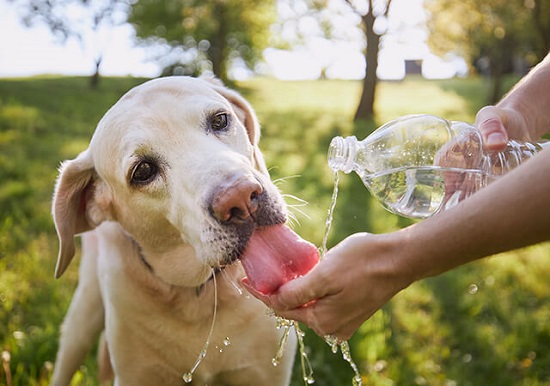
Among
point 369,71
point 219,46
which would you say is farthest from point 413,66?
point 369,71

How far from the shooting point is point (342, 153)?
226cm

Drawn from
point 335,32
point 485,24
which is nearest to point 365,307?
point 485,24

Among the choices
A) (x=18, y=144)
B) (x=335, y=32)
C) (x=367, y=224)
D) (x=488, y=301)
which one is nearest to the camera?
(x=488, y=301)

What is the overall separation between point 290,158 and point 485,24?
41.7 feet

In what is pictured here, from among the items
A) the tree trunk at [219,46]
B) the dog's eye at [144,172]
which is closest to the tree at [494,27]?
the tree trunk at [219,46]

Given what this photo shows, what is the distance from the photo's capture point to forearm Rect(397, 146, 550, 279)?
4.38 feet

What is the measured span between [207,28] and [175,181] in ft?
75.4

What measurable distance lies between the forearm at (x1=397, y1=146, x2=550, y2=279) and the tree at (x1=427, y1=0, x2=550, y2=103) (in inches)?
680

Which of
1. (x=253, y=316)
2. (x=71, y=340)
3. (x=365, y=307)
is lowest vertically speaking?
(x=71, y=340)

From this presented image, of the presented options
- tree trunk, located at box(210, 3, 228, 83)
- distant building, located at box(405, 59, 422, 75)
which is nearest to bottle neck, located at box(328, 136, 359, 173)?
tree trunk, located at box(210, 3, 228, 83)

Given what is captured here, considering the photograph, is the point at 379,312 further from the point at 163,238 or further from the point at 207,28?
the point at 207,28

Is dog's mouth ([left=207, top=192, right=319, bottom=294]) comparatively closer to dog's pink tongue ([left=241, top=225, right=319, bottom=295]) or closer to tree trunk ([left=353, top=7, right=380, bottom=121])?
dog's pink tongue ([left=241, top=225, right=319, bottom=295])

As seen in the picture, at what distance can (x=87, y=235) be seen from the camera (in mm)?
3193

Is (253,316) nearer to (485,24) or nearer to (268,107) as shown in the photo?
(268,107)
